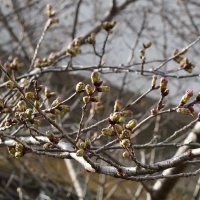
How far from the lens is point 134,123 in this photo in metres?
1.54

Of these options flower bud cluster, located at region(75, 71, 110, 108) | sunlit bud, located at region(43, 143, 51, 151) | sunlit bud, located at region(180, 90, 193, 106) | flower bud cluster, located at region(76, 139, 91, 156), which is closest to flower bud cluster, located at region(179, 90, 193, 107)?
sunlit bud, located at region(180, 90, 193, 106)

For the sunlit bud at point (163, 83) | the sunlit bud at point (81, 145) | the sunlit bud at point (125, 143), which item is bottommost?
the sunlit bud at point (125, 143)

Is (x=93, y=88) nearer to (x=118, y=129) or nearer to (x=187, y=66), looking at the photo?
(x=118, y=129)

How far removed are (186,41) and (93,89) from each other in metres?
4.39

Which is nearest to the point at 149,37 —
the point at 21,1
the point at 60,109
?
the point at 21,1

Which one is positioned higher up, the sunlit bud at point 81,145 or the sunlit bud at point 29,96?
the sunlit bud at point 29,96

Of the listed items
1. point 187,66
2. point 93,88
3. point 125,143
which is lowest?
point 187,66

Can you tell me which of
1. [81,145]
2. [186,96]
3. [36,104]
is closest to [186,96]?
[186,96]

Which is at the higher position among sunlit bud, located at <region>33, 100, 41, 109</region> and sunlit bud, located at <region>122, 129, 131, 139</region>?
sunlit bud, located at <region>33, 100, 41, 109</region>

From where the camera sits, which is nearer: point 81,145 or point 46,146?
point 81,145

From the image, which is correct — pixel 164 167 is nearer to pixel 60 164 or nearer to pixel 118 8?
pixel 118 8

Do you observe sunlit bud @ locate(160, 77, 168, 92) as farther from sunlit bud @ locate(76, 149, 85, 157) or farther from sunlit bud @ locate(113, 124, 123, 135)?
sunlit bud @ locate(76, 149, 85, 157)

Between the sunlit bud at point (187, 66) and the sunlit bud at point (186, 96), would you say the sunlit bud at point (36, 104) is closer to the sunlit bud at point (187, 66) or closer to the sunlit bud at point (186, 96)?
the sunlit bud at point (186, 96)

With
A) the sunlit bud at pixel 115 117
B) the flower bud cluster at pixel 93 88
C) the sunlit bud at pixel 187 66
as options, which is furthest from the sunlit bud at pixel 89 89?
the sunlit bud at pixel 187 66
